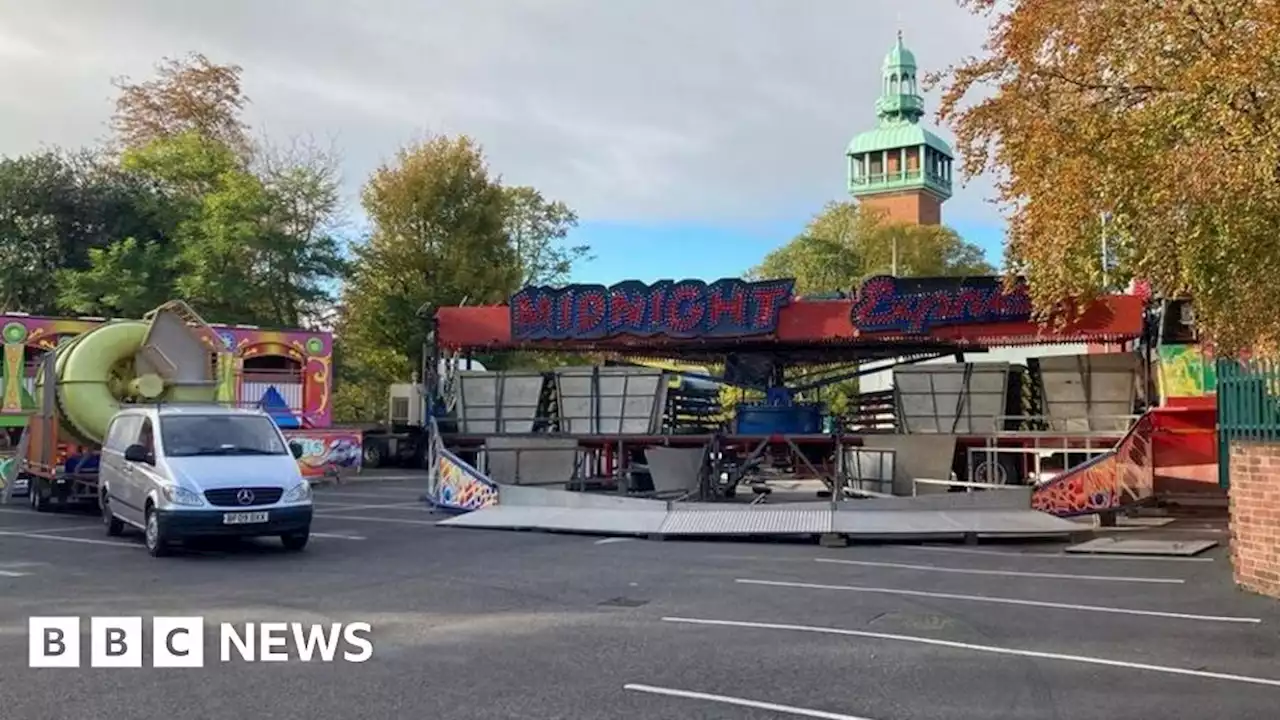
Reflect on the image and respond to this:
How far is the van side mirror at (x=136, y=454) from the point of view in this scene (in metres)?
13.8

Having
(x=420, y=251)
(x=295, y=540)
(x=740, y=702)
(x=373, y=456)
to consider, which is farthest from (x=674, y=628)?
(x=420, y=251)

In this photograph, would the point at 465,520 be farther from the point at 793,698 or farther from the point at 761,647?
the point at 793,698

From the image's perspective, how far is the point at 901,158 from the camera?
99.2 metres

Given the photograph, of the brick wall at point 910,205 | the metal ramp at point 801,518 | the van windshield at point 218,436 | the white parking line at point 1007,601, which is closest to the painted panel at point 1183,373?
the metal ramp at point 801,518

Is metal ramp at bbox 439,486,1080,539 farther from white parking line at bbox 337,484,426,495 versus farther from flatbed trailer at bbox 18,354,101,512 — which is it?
white parking line at bbox 337,484,426,495

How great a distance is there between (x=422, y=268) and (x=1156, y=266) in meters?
32.8

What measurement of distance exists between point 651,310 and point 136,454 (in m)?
9.17

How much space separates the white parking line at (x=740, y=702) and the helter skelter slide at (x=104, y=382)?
13.6 m

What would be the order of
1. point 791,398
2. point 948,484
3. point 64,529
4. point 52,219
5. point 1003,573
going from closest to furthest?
point 1003,573, point 64,529, point 948,484, point 791,398, point 52,219

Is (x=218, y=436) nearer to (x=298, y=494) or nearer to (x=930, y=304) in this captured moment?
(x=298, y=494)

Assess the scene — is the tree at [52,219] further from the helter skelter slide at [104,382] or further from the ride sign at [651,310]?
the ride sign at [651,310]

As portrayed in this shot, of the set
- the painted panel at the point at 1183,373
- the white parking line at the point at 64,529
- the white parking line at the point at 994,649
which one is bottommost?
the white parking line at the point at 64,529

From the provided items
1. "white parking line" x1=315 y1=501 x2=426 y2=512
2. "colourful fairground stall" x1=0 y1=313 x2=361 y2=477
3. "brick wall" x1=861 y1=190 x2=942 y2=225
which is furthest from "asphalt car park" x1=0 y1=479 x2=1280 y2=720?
"brick wall" x1=861 y1=190 x2=942 y2=225

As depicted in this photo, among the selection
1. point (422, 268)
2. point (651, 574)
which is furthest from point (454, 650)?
point (422, 268)
